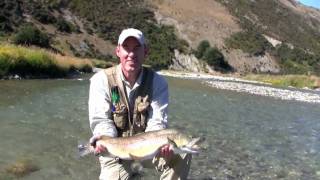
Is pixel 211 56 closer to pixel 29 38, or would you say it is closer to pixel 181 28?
pixel 181 28

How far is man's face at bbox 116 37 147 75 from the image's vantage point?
5.89 m

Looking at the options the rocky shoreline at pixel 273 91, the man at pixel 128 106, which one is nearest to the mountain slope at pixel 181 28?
the rocky shoreline at pixel 273 91

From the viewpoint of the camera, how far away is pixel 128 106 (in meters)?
6.20

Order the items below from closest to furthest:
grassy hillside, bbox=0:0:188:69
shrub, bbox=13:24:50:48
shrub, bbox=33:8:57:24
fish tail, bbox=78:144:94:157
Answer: fish tail, bbox=78:144:94:157 → shrub, bbox=13:24:50:48 → shrub, bbox=33:8:57:24 → grassy hillside, bbox=0:0:188:69

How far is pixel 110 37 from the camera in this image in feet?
262

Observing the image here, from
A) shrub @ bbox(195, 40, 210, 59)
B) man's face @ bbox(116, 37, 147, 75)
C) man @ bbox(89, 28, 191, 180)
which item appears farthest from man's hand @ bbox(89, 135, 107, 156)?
shrub @ bbox(195, 40, 210, 59)

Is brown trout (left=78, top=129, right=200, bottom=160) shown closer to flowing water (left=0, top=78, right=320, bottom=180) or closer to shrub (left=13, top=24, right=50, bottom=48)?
flowing water (left=0, top=78, right=320, bottom=180)

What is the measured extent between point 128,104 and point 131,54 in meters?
0.64

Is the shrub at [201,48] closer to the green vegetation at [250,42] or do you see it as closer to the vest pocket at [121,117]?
the green vegetation at [250,42]

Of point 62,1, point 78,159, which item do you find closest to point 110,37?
point 62,1

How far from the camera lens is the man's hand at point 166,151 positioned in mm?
5551

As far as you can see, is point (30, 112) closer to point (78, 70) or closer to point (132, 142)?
point (132, 142)

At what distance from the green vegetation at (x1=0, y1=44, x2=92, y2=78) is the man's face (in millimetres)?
22117

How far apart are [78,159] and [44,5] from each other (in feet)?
217
